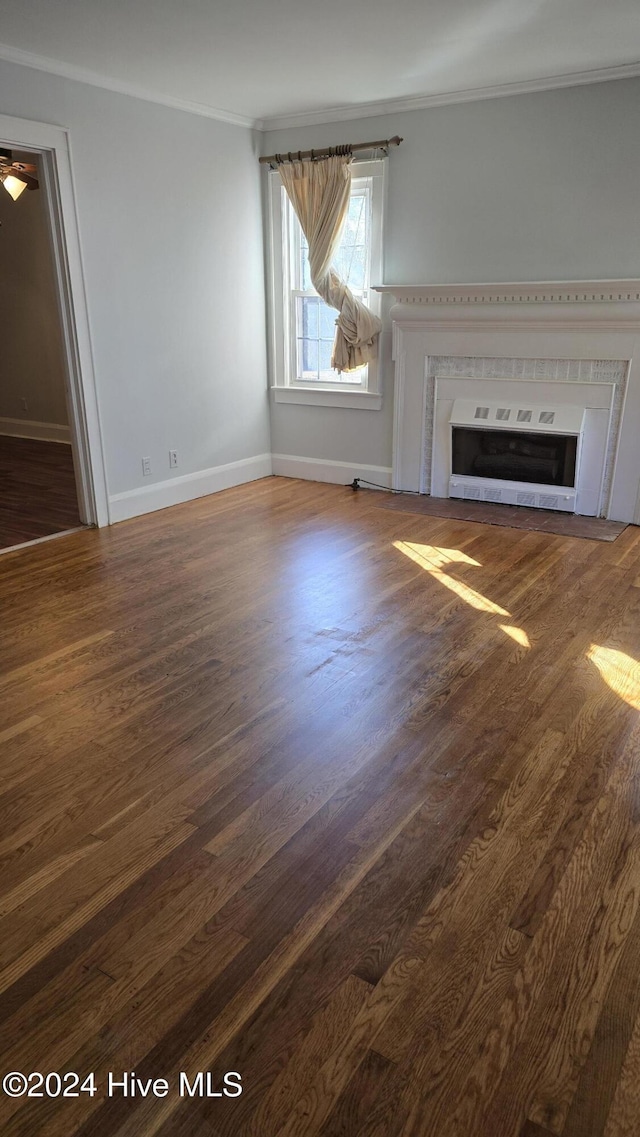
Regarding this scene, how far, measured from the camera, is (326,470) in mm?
6062

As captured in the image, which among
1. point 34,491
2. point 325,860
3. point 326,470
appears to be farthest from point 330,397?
point 325,860

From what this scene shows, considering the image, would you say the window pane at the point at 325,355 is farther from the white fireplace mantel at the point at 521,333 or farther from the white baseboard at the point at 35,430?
the white baseboard at the point at 35,430

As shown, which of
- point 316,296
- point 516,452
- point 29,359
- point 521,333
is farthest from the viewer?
point 29,359

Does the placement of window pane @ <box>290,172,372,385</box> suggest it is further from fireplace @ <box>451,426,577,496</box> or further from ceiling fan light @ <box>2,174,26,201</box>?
ceiling fan light @ <box>2,174,26,201</box>

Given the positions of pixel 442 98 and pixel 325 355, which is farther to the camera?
pixel 325 355

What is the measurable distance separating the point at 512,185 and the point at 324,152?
4.50ft

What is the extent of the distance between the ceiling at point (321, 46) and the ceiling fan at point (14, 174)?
890mm

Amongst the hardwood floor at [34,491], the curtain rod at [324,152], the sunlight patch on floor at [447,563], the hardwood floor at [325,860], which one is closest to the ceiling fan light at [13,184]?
the curtain rod at [324,152]

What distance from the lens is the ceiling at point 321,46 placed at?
10.8ft

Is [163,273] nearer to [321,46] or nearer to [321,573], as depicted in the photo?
[321,46]

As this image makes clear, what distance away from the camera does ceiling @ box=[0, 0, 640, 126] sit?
3.30 meters

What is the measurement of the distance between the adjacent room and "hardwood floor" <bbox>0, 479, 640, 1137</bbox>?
0.4 inches

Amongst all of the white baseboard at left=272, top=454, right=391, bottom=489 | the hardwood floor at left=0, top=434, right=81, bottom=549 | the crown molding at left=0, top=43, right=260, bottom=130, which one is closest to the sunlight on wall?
the white baseboard at left=272, top=454, right=391, bottom=489

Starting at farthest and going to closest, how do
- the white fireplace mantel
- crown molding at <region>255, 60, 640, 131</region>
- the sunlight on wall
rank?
the white fireplace mantel < crown molding at <region>255, 60, 640, 131</region> < the sunlight on wall
